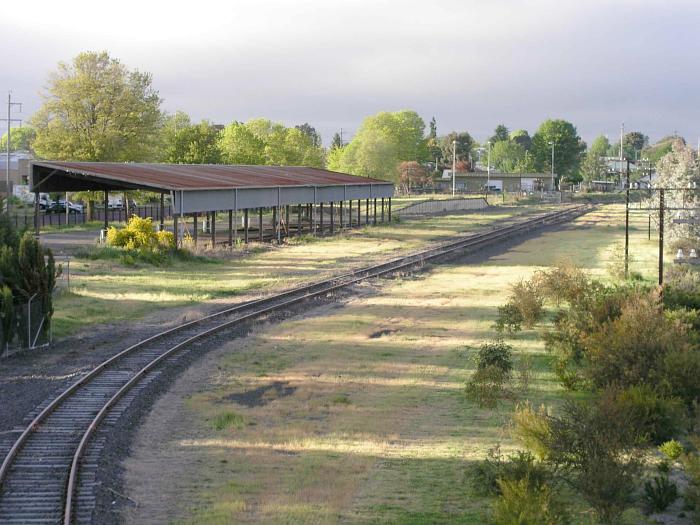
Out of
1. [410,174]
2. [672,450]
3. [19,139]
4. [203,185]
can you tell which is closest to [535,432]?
[672,450]

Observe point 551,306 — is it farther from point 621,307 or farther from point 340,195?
point 340,195

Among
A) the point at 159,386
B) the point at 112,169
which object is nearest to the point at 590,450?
the point at 159,386

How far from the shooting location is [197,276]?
41.0 m

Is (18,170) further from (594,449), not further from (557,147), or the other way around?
(557,147)

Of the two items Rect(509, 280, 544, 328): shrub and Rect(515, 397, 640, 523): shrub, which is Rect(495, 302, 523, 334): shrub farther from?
Rect(515, 397, 640, 523): shrub

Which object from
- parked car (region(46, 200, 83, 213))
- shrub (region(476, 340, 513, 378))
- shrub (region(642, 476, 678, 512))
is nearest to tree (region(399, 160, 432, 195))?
parked car (region(46, 200, 83, 213))

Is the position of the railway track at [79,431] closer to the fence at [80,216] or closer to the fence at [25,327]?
the fence at [25,327]

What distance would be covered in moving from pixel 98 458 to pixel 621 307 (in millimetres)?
14739

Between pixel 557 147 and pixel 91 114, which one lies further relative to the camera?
pixel 557 147

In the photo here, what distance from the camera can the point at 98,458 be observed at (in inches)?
598

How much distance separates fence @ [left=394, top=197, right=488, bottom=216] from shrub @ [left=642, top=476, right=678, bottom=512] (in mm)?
82899

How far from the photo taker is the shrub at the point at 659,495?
13.8 meters

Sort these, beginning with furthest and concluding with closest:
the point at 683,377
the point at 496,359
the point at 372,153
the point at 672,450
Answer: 1. the point at 372,153
2. the point at 496,359
3. the point at 683,377
4. the point at 672,450

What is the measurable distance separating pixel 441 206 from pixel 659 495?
307 feet
